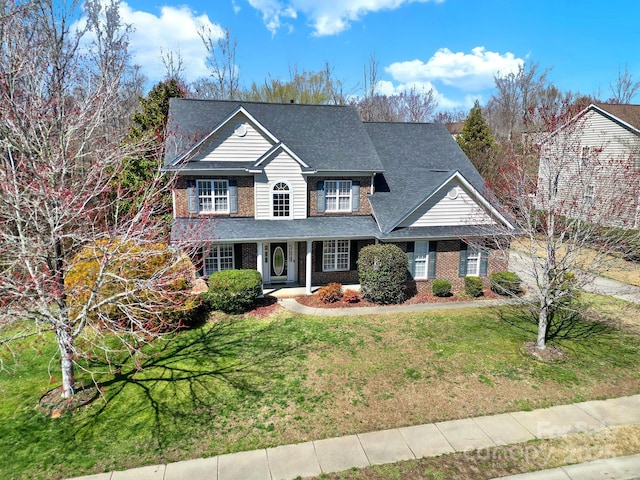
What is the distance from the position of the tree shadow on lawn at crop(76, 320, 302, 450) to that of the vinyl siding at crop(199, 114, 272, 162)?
26.4ft

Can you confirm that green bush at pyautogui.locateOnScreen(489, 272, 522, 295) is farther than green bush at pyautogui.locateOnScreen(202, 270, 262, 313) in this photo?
Yes

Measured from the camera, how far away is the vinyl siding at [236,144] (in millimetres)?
19156

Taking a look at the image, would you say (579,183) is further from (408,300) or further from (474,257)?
(408,300)

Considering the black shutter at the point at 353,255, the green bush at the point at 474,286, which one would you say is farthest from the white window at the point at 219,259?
the green bush at the point at 474,286

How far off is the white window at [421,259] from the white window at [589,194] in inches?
284

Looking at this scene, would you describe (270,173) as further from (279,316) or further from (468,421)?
(468,421)

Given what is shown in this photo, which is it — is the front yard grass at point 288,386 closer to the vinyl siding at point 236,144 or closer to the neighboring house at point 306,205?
the neighboring house at point 306,205

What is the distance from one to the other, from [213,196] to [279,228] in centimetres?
342

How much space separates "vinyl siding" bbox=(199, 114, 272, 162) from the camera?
62.8ft

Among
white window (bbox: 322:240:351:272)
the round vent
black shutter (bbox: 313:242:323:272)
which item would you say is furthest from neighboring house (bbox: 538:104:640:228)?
the round vent

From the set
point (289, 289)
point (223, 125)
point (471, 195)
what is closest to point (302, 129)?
point (223, 125)

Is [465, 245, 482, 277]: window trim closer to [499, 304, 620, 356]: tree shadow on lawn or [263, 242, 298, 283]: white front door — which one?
[499, 304, 620, 356]: tree shadow on lawn

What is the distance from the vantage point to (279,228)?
754 inches

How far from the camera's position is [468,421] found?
1023 cm
